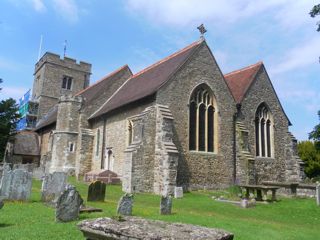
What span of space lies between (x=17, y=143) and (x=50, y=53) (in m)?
12.5

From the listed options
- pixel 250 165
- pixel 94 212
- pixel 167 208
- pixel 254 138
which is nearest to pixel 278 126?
pixel 254 138

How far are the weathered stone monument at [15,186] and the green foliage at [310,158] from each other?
34.0 meters

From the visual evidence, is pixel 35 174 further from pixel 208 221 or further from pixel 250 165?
pixel 208 221

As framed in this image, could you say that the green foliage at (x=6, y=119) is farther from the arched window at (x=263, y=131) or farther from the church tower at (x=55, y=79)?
the arched window at (x=263, y=131)

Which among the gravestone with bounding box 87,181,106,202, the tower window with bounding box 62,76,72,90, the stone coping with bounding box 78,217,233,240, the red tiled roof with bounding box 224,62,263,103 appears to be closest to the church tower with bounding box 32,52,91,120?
the tower window with bounding box 62,76,72,90

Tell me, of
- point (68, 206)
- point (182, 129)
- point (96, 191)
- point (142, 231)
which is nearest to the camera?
point (142, 231)

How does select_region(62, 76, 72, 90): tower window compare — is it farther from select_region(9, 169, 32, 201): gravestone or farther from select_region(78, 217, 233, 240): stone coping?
select_region(78, 217, 233, 240): stone coping

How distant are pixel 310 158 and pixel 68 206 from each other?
119 ft

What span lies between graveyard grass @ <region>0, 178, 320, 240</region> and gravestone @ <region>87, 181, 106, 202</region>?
57.7 inches

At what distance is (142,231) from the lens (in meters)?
3.73

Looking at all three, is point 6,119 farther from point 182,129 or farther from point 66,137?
point 182,129

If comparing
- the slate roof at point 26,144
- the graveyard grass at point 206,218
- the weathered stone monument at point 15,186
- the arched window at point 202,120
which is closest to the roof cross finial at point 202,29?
the arched window at point 202,120

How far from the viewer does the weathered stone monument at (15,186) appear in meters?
12.3

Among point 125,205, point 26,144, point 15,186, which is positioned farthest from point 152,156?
point 26,144
